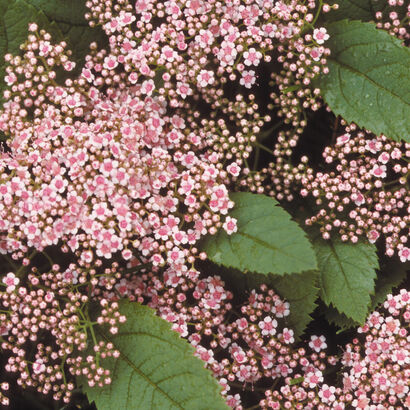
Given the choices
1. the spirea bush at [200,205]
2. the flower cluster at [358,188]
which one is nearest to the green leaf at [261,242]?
the spirea bush at [200,205]

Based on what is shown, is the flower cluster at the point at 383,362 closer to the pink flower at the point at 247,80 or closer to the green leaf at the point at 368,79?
the green leaf at the point at 368,79

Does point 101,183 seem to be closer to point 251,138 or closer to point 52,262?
point 52,262

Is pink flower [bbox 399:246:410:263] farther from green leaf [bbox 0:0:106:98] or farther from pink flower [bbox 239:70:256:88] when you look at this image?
green leaf [bbox 0:0:106:98]

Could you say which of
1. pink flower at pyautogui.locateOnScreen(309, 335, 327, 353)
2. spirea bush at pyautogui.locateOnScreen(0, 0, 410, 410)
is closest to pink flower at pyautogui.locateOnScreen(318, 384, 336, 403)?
spirea bush at pyautogui.locateOnScreen(0, 0, 410, 410)

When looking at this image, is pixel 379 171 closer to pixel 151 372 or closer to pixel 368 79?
pixel 368 79

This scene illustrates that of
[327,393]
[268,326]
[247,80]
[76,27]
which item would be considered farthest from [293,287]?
[76,27]
